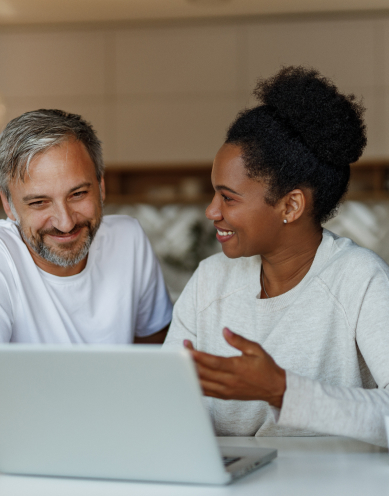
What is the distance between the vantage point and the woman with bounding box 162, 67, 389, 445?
1070mm

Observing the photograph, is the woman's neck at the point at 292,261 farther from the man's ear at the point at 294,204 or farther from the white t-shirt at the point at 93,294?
the white t-shirt at the point at 93,294

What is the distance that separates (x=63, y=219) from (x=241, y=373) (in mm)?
679

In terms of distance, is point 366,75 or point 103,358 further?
point 366,75

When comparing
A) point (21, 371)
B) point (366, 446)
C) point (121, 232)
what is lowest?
point (366, 446)

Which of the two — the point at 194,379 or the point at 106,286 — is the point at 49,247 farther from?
the point at 194,379

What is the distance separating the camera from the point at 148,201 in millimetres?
3117

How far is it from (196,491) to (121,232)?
925mm

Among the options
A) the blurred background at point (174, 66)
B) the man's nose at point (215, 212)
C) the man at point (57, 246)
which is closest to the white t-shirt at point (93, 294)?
the man at point (57, 246)

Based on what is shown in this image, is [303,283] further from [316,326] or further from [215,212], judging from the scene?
[215,212]

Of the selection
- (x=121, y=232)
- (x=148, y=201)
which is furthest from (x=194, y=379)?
(x=148, y=201)

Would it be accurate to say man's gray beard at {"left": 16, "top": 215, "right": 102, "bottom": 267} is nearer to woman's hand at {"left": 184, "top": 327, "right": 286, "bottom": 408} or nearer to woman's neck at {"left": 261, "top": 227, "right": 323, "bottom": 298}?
woman's neck at {"left": 261, "top": 227, "right": 323, "bottom": 298}

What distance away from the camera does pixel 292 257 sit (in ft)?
3.91

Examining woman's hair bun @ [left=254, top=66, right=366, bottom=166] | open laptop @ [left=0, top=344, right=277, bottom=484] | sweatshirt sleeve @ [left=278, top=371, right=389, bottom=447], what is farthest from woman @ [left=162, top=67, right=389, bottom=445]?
open laptop @ [left=0, top=344, right=277, bottom=484]

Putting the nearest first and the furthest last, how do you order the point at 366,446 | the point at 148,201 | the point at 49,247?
the point at 366,446 → the point at 49,247 → the point at 148,201
